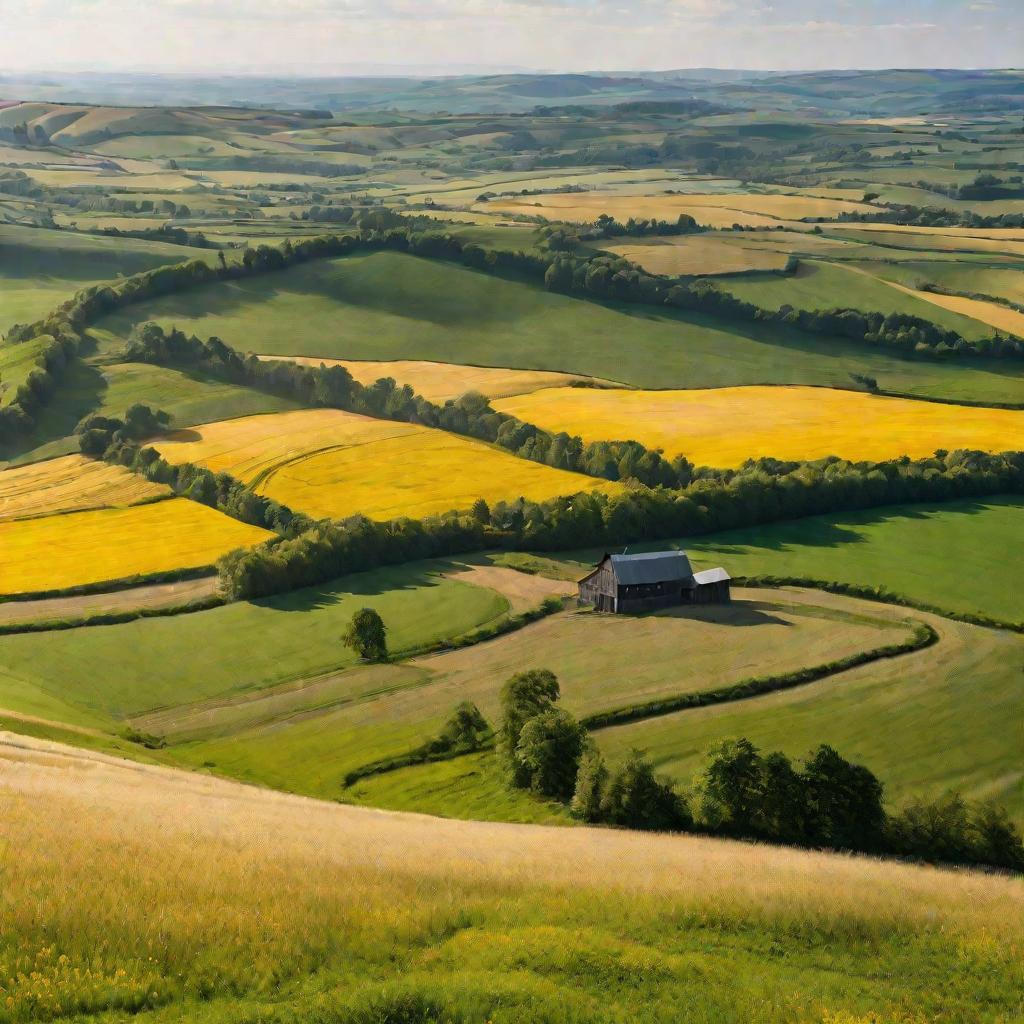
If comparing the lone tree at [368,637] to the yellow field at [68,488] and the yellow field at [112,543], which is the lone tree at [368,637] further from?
the yellow field at [68,488]

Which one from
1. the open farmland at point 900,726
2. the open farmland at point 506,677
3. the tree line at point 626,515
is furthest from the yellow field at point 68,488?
the open farmland at point 900,726

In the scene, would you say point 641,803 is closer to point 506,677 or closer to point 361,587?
point 506,677

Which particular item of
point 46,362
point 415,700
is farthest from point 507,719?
point 46,362

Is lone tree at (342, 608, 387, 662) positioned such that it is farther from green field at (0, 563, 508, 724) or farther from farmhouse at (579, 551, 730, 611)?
farmhouse at (579, 551, 730, 611)

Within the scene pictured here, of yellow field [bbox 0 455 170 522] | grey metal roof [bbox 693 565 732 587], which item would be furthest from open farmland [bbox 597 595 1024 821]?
yellow field [bbox 0 455 170 522]

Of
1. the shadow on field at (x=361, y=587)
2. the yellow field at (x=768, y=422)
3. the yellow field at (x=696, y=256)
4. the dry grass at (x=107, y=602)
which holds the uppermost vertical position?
the yellow field at (x=696, y=256)

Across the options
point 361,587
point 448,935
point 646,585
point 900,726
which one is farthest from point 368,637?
point 448,935
